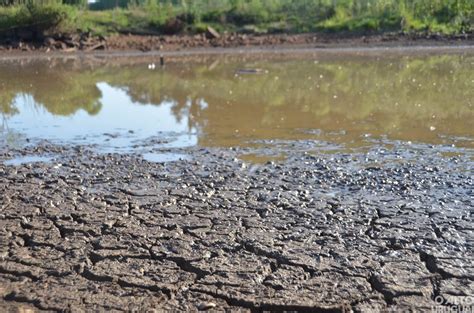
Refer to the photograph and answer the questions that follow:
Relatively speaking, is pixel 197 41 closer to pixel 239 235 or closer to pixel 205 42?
pixel 205 42

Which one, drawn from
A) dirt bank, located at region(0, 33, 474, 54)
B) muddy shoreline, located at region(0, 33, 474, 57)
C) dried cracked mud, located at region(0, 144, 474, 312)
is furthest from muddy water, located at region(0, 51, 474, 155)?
dirt bank, located at region(0, 33, 474, 54)

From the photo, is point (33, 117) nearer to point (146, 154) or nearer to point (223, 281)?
point (146, 154)

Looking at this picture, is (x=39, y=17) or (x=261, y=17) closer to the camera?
(x=39, y=17)

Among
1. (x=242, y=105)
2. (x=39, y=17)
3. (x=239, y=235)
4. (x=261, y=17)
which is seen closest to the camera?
(x=239, y=235)

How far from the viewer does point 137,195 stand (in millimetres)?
5508

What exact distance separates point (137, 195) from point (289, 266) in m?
2.09

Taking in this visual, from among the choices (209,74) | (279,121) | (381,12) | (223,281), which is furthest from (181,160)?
(381,12)

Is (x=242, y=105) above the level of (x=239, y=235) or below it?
above

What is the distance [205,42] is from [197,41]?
38 cm

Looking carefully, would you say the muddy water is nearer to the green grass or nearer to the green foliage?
the green foliage

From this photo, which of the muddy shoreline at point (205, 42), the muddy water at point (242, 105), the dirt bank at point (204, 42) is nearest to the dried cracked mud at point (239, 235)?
the muddy water at point (242, 105)

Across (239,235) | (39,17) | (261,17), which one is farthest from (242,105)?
(261,17)

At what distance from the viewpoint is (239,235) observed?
14.6 ft

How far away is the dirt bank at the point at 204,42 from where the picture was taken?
82.0ft
